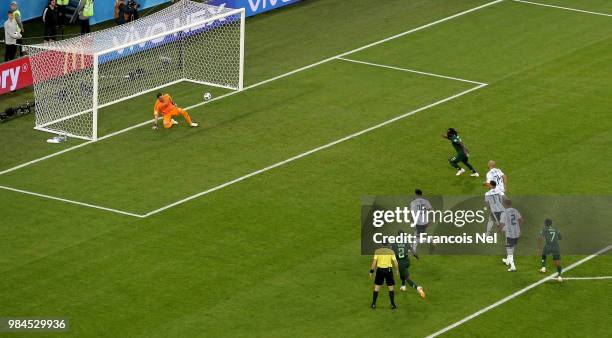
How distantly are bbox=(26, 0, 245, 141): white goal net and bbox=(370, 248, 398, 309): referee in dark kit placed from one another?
1525 cm

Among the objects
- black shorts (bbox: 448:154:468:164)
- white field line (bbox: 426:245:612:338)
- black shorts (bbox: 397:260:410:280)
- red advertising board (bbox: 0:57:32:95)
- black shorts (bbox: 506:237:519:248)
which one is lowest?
white field line (bbox: 426:245:612:338)

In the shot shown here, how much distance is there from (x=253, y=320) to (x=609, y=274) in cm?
954

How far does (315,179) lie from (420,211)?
609cm

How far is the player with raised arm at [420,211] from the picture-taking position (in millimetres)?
37688

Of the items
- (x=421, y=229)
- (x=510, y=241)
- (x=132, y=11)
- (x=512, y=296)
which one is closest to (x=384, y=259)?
(x=421, y=229)

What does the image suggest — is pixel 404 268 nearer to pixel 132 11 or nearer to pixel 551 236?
pixel 551 236

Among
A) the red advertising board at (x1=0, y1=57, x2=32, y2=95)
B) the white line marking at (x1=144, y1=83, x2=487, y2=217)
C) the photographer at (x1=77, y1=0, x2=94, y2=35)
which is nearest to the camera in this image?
the white line marking at (x1=144, y1=83, x2=487, y2=217)

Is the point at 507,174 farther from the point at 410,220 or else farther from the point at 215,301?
the point at 215,301

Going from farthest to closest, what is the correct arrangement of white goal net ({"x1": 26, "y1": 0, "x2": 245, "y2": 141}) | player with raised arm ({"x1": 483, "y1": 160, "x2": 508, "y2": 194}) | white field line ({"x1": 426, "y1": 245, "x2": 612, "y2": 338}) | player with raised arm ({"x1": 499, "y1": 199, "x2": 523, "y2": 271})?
1. white goal net ({"x1": 26, "y1": 0, "x2": 245, "y2": 141})
2. player with raised arm ({"x1": 483, "y1": 160, "x2": 508, "y2": 194})
3. player with raised arm ({"x1": 499, "y1": 199, "x2": 523, "y2": 271})
4. white field line ({"x1": 426, "y1": 245, "x2": 612, "y2": 338})

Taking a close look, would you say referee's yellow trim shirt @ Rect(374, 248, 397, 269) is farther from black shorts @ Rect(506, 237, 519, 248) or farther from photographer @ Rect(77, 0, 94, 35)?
photographer @ Rect(77, 0, 94, 35)

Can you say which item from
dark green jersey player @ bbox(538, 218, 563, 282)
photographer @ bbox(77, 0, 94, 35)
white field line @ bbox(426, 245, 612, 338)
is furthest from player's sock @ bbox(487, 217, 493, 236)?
photographer @ bbox(77, 0, 94, 35)

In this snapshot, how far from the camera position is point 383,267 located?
34.6 m

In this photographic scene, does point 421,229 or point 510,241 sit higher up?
point 421,229

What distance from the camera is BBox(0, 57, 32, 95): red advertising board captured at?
164ft
